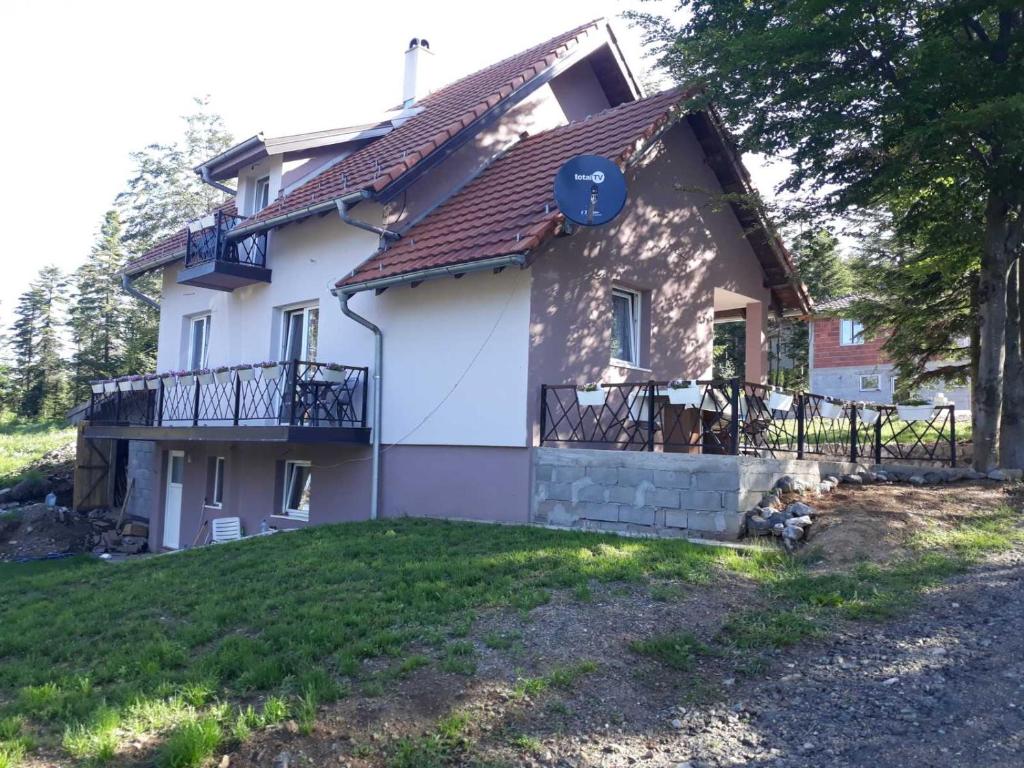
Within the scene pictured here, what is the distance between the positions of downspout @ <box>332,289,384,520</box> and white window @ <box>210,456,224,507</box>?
525 cm

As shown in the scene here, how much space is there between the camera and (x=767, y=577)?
6.87 meters

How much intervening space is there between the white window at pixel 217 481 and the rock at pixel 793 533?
11212mm

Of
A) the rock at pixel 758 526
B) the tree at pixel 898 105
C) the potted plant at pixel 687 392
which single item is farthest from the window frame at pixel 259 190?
the rock at pixel 758 526

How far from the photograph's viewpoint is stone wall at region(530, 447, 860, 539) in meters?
8.50

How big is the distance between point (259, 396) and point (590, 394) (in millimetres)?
5991

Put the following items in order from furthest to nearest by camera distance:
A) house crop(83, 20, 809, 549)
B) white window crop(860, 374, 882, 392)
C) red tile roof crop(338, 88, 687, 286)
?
white window crop(860, 374, 882, 392), house crop(83, 20, 809, 549), red tile roof crop(338, 88, 687, 286)

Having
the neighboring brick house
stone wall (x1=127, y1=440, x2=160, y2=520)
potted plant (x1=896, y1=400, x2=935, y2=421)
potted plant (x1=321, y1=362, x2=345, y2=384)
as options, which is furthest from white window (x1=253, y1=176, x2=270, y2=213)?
the neighboring brick house

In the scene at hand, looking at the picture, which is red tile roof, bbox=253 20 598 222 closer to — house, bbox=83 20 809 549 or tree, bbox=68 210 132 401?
house, bbox=83 20 809 549

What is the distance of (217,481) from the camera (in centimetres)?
1591

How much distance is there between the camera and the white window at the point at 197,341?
56.2 ft

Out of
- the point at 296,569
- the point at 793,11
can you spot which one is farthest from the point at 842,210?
the point at 296,569

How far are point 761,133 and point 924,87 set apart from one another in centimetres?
207

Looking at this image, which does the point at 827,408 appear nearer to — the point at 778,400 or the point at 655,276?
the point at 778,400

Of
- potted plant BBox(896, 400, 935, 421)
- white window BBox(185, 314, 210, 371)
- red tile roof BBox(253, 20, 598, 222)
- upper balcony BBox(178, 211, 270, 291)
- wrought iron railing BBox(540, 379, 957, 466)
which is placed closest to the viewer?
wrought iron railing BBox(540, 379, 957, 466)
